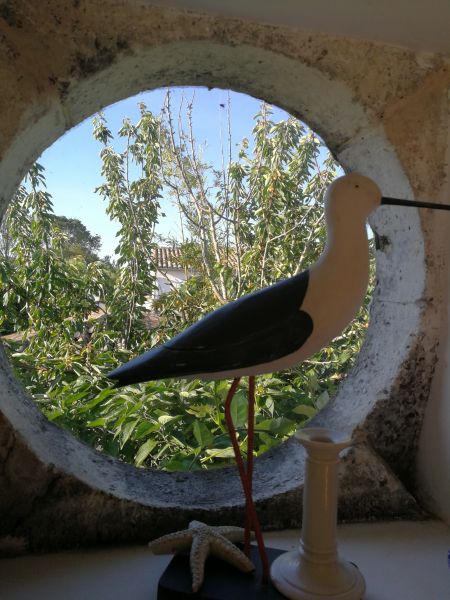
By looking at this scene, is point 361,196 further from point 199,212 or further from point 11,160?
point 199,212

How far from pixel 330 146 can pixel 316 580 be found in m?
0.82

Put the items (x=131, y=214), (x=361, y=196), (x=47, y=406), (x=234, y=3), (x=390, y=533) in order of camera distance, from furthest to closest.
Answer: (x=131, y=214)
(x=47, y=406)
(x=390, y=533)
(x=234, y=3)
(x=361, y=196)

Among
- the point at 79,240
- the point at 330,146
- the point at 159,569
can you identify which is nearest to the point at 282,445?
the point at 159,569

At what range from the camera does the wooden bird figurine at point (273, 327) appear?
608 mm

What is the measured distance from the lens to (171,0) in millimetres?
783

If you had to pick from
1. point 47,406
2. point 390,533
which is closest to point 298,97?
point 390,533

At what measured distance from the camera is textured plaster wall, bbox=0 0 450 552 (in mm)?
775

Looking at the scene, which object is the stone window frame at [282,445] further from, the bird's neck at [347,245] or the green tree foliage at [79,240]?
the green tree foliage at [79,240]

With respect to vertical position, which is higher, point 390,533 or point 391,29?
point 391,29

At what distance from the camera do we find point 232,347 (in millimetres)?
608

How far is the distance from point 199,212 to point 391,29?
1.07 m

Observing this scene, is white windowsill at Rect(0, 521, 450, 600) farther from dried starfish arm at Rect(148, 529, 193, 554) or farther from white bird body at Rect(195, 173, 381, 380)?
white bird body at Rect(195, 173, 381, 380)

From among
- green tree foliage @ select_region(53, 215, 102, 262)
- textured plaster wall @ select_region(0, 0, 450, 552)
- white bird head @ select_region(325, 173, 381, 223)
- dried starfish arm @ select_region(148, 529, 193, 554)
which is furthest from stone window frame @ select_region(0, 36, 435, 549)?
green tree foliage @ select_region(53, 215, 102, 262)

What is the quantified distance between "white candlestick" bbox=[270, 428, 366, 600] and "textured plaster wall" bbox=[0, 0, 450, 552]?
0.84 ft
